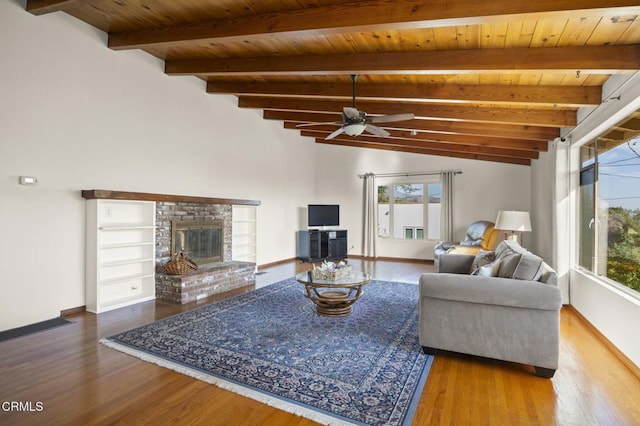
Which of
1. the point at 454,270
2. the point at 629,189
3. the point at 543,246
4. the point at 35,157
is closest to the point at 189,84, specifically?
the point at 35,157

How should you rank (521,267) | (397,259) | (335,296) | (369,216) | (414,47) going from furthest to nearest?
(369,216) → (397,259) → (335,296) → (414,47) → (521,267)

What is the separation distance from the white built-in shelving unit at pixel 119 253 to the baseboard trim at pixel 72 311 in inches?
2.4

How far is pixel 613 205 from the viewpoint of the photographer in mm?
3299

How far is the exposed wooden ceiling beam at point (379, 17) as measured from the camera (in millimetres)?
2070

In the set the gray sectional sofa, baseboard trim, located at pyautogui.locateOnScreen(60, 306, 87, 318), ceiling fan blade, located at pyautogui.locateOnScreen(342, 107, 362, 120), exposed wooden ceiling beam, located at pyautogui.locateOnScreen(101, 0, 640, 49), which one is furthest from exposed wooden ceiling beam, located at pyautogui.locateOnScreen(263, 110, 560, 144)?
baseboard trim, located at pyautogui.locateOnScreen(60, 306, 87, 318)

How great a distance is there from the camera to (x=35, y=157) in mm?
3582

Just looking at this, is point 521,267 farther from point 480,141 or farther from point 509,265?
point 480,141

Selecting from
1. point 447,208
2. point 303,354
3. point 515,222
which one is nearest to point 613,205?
point 515,222

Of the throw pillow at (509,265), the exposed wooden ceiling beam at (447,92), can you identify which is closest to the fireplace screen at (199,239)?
the exposed wooden ceiling beam at (447,92)

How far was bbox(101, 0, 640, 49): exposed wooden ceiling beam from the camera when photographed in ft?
6.79

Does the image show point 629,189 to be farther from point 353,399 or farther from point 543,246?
point 353,399

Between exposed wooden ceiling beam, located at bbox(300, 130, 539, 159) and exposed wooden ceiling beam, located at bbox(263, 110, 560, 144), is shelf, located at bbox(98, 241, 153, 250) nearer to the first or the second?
exposed wooden ceiling beam, located at bbox(263, 110, 560, 144)

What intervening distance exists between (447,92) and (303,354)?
3.21 metres

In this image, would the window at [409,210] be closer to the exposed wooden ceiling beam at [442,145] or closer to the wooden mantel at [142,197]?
the exposed wooden ceiling beam at [442,145]
